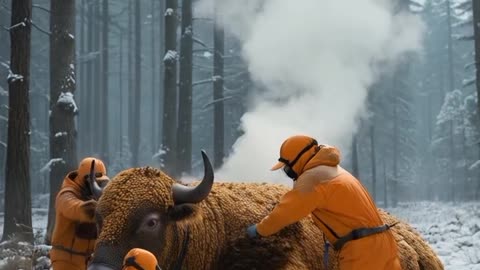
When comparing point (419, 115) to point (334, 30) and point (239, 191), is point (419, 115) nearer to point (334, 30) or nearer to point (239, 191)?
point (334, 30)

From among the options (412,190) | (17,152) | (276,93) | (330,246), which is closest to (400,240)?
(330,246)

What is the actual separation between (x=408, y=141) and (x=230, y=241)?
45.0m

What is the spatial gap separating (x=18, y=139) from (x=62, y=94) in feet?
4.19

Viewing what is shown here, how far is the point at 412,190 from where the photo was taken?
218 feet

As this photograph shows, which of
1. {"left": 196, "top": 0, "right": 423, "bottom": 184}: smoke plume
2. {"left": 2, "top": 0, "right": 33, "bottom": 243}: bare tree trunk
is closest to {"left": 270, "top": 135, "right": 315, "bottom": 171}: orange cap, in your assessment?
{"left": 2, "top": 0, "right": 33, "bottom": 243}: bare tree trunk

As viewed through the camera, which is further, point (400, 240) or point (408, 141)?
point (408, 141)

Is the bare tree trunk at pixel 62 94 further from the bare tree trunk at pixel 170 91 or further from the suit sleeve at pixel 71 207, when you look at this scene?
the suit sleeve at pixel 71 207

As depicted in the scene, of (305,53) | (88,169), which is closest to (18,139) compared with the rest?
(88,169)

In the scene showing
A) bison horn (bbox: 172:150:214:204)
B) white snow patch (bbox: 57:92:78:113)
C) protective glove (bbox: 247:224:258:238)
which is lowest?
protective glove (bbox: 247:224:258:238)

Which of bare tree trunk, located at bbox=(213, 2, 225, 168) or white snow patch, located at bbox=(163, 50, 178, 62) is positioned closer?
white snow patch, located at bbox=(163, 50, 178, 62)

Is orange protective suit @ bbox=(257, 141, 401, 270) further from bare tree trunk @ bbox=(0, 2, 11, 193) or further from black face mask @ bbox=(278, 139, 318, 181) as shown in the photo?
bare tree trunk @ bbox=(0, 2, 11, 193)

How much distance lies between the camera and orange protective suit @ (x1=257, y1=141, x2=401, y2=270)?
4.34 m

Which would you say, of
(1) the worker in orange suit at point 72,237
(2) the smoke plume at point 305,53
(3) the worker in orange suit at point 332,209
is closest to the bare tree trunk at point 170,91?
(2) the smoke plume at point 305,53

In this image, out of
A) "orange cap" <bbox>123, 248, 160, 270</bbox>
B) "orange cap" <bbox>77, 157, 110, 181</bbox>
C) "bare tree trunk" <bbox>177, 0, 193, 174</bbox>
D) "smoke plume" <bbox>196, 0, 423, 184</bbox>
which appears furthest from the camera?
"smoke plume" <bbox>196, 0, 423, 184</bbox>
